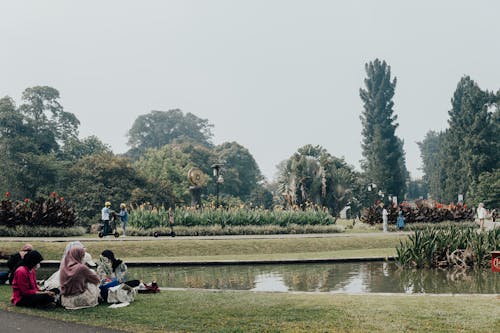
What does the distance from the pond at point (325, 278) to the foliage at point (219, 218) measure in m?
11.9

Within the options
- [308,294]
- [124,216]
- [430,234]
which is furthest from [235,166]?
[308,294]

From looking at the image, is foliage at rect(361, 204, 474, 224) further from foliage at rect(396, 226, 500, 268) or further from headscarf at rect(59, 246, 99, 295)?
headscarf at rect(59, 246, 99, 295)

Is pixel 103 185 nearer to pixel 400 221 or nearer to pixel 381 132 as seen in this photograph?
pixel 400 221

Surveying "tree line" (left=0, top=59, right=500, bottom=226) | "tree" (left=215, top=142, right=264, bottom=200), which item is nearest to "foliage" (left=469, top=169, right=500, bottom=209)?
"tree line" (left=0, top=59, right=500, bottom=226)

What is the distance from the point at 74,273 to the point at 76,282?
204 millimetres

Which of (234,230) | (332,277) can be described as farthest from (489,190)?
(332,277)

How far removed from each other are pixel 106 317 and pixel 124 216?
773 inches

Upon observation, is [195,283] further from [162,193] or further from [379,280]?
[162,193]

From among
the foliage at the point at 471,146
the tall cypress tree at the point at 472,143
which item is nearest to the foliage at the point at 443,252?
the foliage at the point at 471,146

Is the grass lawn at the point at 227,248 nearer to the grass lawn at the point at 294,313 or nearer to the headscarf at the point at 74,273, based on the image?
the grass lawn at the point at 294,313

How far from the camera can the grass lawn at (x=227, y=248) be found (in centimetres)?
2158

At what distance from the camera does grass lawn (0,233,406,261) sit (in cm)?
2158

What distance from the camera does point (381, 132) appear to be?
268ft

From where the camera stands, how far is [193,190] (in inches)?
1591
